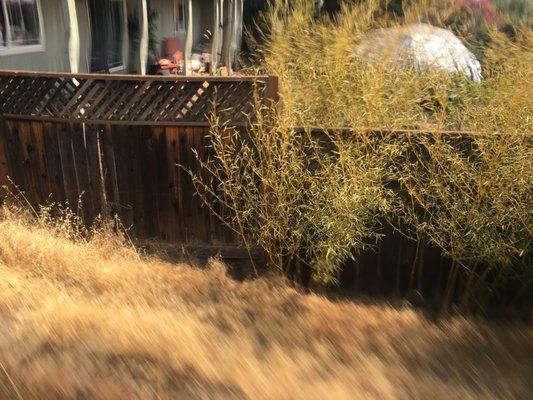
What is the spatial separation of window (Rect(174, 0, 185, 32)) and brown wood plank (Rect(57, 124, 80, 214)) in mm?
11110

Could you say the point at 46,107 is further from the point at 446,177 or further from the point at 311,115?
the point at 446,177

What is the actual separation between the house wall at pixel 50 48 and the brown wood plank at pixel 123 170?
4.47m

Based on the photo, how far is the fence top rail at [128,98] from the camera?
4504 mm

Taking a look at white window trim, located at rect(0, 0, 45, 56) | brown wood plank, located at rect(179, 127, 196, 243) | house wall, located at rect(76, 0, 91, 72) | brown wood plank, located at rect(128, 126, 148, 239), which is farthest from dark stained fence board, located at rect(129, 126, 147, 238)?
house wall, located at rect(76, 0, 91, 72)

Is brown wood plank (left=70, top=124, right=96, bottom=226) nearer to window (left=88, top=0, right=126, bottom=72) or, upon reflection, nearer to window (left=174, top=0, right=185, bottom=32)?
window (left=88, top=0, right=126, bottom=72)

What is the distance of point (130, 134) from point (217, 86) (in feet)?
3.05

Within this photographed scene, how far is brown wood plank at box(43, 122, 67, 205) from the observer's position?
4.88 m

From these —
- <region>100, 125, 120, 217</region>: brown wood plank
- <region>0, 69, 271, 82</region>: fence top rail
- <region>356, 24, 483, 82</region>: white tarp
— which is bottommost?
<region>100, 125, 120, 217</region>: brown wood plank

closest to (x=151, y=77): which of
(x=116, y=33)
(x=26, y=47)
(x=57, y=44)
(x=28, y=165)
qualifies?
(x=28, y=165)

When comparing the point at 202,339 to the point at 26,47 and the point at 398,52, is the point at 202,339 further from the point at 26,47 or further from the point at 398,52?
the point at 26,47

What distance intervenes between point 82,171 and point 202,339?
8.63 ft

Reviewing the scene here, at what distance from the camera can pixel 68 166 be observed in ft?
16.2

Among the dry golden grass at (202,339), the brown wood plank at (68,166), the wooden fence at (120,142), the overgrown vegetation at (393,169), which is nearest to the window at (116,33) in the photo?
the wooden fence at (120,142)

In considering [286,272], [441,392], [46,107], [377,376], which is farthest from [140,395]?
[46,107]
